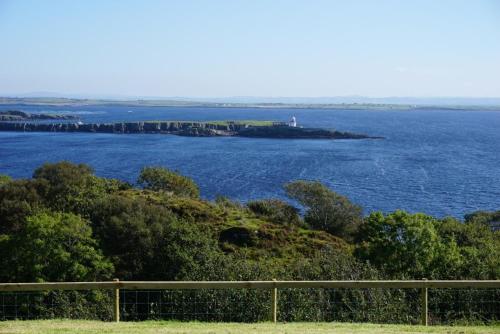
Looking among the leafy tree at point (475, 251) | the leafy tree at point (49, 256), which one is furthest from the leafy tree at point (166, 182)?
the leafy tree at point (49, 256)

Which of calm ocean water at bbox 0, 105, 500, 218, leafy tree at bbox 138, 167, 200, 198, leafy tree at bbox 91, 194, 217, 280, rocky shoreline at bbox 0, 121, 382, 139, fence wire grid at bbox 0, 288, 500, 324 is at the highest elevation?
fence wire grid at bbox 0, 288, 500, 324

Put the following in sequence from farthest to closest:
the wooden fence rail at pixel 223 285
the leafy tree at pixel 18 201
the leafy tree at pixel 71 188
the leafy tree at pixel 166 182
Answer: the leafy tree at pixel 166 182
the leafy tree at pixel 71 188
the leafy tree at pixel 18 201
the wooden fence rail at pixel 223 285

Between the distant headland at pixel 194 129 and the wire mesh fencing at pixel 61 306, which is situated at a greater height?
the wire mesh fencing at pixel 61 306

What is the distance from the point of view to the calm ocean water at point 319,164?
250 ft

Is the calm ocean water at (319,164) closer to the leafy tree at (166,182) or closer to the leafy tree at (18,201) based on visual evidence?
the leafy tree at (166,182)

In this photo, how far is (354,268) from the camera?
18.3 metres

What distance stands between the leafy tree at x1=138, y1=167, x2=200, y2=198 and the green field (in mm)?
49668

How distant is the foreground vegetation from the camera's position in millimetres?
13930

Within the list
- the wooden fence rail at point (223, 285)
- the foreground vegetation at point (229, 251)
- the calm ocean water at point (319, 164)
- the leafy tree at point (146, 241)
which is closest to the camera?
the wooden fence rail at point (223, 285)

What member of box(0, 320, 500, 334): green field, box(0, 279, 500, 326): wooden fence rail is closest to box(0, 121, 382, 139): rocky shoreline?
box(0, 279, 500, 326): wooden fence rail

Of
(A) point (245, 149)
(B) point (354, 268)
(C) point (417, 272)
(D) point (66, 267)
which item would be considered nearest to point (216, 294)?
(B) point (354, 268)

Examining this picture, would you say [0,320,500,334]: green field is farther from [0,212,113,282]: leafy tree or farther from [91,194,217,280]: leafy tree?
[91,194,217,280]: leafy tree

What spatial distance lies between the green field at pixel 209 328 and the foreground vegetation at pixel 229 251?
6.27ft

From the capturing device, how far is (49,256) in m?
24.5
